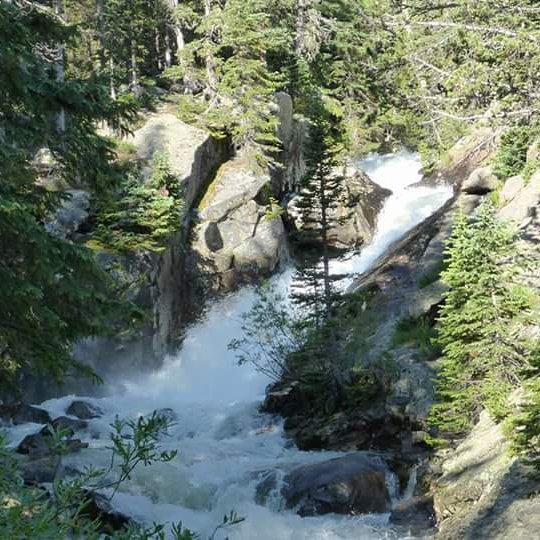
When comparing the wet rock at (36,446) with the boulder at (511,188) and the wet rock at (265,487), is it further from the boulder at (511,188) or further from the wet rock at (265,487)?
the boulder at (511,188)

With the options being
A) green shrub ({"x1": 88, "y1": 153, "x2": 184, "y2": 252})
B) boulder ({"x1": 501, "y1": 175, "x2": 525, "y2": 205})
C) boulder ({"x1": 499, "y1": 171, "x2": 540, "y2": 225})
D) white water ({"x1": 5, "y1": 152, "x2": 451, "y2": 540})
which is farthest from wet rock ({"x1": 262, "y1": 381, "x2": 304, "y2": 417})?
boulder ({"x1": 501, "y1": 175, "x2": 525, "y2": 205})

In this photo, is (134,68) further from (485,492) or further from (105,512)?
(485,492)

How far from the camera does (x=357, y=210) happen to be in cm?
3048

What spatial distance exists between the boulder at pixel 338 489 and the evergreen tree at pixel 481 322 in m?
1.71

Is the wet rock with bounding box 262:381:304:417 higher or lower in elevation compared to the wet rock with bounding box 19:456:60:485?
lower

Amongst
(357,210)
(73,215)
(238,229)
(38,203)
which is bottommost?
(357,210)

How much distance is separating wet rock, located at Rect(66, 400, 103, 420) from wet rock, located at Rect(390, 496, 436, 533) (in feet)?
31.5

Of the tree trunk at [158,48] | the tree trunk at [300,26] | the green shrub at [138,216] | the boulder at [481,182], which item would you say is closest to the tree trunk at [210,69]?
the green shrub at [138,216]

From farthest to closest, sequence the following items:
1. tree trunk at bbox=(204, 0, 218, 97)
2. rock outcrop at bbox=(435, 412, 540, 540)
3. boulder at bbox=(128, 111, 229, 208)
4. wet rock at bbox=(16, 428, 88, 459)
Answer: tree trunk at bbox=(204, 0, 218, 97) → boulder at bbox=(128, 111, 229, 208) → wet rock at bbox=(16, 428, 88, 459) → rock outcrop at bbox=(435, 412, 540, 540)

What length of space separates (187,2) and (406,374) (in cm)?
2654

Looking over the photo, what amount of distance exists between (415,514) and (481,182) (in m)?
17.8

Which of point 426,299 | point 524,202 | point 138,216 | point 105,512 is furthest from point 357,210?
point 105,512

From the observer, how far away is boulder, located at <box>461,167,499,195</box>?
25375 mm

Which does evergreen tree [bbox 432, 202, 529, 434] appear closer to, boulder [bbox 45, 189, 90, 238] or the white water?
the white water
